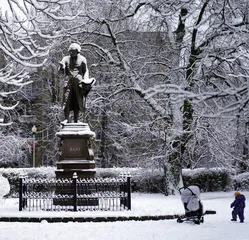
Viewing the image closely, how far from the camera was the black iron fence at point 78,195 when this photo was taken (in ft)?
56.5

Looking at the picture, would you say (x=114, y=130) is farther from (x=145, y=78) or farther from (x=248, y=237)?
(x=248, y=237)

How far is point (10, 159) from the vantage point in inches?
1522

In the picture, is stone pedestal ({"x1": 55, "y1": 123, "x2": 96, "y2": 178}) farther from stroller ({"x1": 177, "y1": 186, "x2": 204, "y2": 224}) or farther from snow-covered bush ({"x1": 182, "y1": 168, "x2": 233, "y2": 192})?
snow-covered bush ({"x1": 182, "y1": 168, "x2": 233, "y2": 192})

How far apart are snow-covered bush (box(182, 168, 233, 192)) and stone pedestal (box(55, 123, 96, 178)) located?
11781mm

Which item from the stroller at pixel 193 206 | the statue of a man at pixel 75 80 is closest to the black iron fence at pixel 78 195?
the stroller at pixel 193 206

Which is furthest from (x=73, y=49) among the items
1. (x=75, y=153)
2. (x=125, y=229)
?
(x=125, y=229)

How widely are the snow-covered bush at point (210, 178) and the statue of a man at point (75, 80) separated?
11.6m

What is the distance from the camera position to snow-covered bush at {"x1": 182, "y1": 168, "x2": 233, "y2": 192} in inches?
1165

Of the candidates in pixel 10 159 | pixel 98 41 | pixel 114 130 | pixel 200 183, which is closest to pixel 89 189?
pixel 200 183

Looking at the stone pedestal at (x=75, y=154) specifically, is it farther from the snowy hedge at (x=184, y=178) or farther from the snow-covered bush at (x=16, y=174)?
the snowy hedge at (x=184, y=178)

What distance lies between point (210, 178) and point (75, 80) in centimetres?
1299

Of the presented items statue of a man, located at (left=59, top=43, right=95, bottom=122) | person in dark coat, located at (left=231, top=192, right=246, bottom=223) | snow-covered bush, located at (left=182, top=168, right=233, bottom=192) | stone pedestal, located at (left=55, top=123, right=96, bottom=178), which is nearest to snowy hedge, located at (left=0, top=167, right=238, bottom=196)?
snow-covered bush, located at (left=182, top=168, right=233, bottom=192)

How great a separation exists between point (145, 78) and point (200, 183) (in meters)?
7.06

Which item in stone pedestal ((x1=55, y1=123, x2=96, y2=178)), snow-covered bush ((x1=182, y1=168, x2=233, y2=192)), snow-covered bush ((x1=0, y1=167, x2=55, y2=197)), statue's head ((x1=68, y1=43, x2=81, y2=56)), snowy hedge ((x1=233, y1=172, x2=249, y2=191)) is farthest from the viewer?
snowy hedge ((x1=233, y1=172, x2=249, y2=191))
